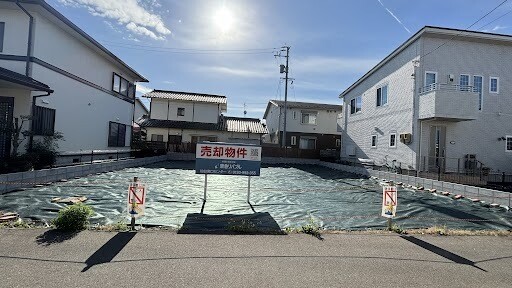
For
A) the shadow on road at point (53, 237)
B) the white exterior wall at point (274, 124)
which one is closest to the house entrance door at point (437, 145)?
the shadow on road at point (53, 237)

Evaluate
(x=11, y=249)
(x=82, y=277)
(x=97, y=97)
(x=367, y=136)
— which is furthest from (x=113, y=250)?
(x=367, y=136)

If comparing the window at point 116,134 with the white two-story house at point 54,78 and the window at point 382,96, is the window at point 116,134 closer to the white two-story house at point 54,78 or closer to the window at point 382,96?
the white two-story house at point 54,78

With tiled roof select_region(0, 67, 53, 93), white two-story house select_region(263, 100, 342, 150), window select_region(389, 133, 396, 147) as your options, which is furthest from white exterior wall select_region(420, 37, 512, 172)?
white two-story house select_region(263, 100, 342, 150)

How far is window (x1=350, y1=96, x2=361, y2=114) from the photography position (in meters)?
23.2

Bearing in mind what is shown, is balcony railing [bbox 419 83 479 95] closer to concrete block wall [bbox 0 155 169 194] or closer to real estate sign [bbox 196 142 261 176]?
real estate sign [bbox 196 142 261 176]

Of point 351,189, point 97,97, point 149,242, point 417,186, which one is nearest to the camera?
point 149,242

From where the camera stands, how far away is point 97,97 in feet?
52.9

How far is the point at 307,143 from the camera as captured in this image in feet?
107

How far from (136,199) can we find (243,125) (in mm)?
25898

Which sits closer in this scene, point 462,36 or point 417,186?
point 417,186

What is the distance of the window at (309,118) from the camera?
32438mm

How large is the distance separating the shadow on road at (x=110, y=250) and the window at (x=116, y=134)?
46.9 feet

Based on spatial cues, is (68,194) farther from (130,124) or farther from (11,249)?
(130,124)

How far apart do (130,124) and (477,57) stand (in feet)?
68.7
